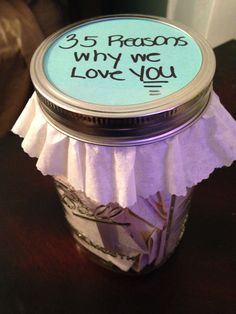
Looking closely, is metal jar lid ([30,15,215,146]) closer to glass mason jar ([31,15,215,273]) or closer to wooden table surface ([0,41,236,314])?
glass mason jar ([31,15,215,273])

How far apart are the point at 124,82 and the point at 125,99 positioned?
0.02m

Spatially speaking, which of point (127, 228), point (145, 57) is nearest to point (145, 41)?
point (145, 57)

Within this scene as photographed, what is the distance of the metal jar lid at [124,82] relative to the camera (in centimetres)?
25

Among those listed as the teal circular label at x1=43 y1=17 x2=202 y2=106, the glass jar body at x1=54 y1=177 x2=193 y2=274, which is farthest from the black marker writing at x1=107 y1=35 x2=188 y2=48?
the glass jar body at x1=54 y1=177 x2=193 y2=274

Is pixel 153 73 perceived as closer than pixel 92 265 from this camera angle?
Yes

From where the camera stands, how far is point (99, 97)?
10.3 inches

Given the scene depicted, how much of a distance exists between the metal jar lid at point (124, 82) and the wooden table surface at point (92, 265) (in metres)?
0.18

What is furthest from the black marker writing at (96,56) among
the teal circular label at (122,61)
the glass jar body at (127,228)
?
the glass jar body at (127,228)

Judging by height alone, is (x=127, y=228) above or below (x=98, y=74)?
below

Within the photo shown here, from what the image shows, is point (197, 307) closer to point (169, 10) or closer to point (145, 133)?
point (145, 133)

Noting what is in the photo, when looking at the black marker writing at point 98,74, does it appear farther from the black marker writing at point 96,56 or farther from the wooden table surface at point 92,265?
the wooden table surface at point 92,265

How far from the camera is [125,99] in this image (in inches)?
10.2

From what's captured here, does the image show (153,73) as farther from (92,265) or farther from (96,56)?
→ (92,265)

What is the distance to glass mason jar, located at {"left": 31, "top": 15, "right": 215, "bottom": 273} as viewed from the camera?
0.83 ft
